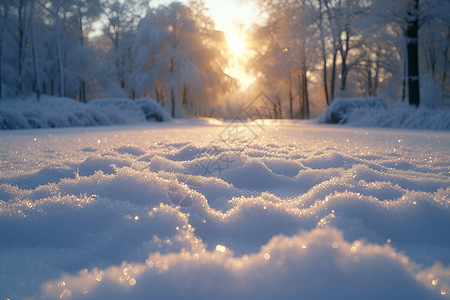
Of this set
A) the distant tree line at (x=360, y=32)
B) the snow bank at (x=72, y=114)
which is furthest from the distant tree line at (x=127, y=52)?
the snow bank at (x=72, y=114)

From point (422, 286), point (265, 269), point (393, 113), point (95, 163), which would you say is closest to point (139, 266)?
point (265, 269)

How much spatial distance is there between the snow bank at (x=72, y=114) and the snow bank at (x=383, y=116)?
5.80 metres

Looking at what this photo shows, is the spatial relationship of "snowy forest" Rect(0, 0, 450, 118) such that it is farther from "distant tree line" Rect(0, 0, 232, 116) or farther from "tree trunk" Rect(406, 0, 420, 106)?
"tree trunk" Rect(406, 0, 420, 106)

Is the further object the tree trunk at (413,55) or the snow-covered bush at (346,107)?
the snow-covered bush at (346,107)

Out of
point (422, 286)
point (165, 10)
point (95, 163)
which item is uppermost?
point (165, 10)

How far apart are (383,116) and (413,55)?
1949 millimetres

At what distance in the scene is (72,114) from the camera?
23.2 feet

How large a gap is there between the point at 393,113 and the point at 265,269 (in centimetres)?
655

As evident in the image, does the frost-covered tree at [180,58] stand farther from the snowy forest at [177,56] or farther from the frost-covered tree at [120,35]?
the frost-covered tree at [120,35]

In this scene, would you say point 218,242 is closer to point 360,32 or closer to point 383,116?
point 383,116

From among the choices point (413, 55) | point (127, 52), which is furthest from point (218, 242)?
point (127, 52)

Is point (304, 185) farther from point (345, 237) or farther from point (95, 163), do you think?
point (95, 163)

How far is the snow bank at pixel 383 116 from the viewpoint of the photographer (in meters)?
5.16

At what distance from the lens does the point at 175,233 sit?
27.1 inches
